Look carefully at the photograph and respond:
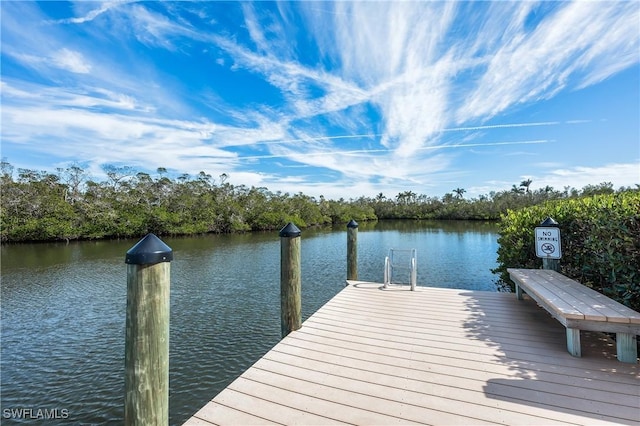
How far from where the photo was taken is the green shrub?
9.20 ft

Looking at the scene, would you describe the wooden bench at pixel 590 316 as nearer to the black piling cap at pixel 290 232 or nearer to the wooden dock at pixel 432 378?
the wooden dock at pixel 432 378

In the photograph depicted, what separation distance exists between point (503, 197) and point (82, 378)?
60400 mm

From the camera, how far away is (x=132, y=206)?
27.4m

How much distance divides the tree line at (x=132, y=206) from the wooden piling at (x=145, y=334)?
2830 cm

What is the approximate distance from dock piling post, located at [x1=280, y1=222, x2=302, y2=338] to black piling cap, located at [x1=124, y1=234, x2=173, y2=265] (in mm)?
1713

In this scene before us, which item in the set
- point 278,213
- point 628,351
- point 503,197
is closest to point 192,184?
point 278,213

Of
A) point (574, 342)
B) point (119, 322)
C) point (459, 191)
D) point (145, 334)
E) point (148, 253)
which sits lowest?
point (119, 322)

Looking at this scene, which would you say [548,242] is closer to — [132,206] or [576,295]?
[576,295]

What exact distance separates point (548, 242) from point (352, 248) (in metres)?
2.99

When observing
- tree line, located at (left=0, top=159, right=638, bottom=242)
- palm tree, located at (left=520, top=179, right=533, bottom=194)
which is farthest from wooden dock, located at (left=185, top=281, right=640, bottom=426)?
palm tree, located at (left=520, top=179, right=533, bottom=194)

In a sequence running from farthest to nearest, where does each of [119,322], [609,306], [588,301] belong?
[119,322] → [588,301] → [609,306]

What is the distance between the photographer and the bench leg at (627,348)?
7.59ft

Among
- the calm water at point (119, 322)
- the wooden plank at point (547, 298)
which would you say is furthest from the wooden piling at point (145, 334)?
the wooden plank at point (547, 298)

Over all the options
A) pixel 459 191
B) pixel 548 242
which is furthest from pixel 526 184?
pixel 548 242
